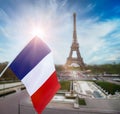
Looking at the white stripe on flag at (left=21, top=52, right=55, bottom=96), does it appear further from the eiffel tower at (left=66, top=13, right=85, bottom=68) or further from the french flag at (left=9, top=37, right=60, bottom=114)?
the eiffel tower at (left=66, top=13, right=85, bottom=68)

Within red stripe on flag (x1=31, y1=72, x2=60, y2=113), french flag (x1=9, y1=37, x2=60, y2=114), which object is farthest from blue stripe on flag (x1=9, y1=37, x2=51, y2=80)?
red stripe on flag (x1=31, y1=72, x2=60, y2=113)

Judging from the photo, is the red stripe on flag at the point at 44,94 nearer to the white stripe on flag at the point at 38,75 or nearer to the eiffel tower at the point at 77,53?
the white stripe on flag at the point at 38,75

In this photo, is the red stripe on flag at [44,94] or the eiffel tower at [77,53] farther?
the eiffel tower at [77,53]

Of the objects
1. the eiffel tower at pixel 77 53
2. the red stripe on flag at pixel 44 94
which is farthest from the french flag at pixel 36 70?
the eiffel tower at pixel 77 53

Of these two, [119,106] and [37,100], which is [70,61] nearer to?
[119,106]

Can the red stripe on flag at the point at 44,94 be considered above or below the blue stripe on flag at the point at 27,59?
below

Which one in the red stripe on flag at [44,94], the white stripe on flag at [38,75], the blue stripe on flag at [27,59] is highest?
the blue stripe on flag at [27,59]

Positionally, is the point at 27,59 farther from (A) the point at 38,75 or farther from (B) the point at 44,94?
(B) the point at 44,94
